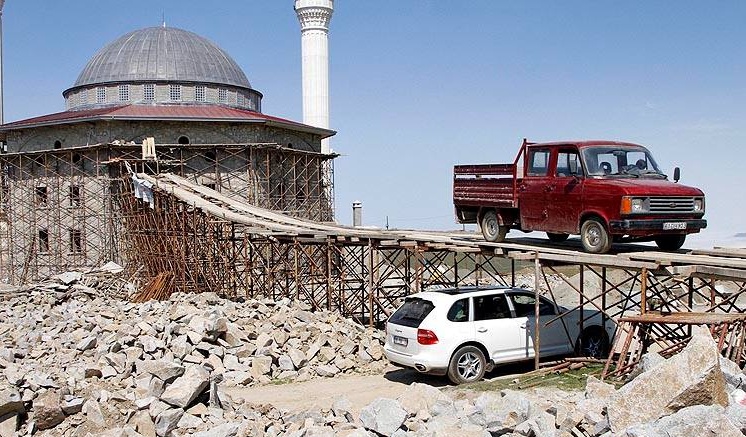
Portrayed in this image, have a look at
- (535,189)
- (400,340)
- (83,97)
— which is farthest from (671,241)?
(83,97)

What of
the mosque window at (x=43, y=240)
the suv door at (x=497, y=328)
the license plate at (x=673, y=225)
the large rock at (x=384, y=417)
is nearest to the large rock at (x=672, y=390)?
the large rock at (x=384, y=417)

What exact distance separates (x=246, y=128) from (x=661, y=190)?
28262 mm

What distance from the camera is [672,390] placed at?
7930mm

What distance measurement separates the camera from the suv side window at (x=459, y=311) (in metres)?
13.0

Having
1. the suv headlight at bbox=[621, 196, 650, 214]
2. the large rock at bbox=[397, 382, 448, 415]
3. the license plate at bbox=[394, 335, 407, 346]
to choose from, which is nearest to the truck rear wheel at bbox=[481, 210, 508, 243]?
the suv headlight at bbox=[621, 196, 650, 214]

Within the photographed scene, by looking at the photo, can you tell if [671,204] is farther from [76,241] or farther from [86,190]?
[76,241]

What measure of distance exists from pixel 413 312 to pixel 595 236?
11.4ft

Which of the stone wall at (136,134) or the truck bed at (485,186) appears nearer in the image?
the truck bed at (485,186)

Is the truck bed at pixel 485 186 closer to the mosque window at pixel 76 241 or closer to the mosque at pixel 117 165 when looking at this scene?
the mosque at pixel 117 165

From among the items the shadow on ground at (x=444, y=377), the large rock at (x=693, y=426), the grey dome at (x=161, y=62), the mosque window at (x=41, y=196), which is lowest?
the shadow on ground at (x=444, y=377)

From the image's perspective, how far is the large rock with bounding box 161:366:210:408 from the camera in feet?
33.9

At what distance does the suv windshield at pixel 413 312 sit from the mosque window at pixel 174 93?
33458mm

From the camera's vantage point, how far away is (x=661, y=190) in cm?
1312

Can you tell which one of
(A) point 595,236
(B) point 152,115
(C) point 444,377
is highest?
(B) point 152,115
